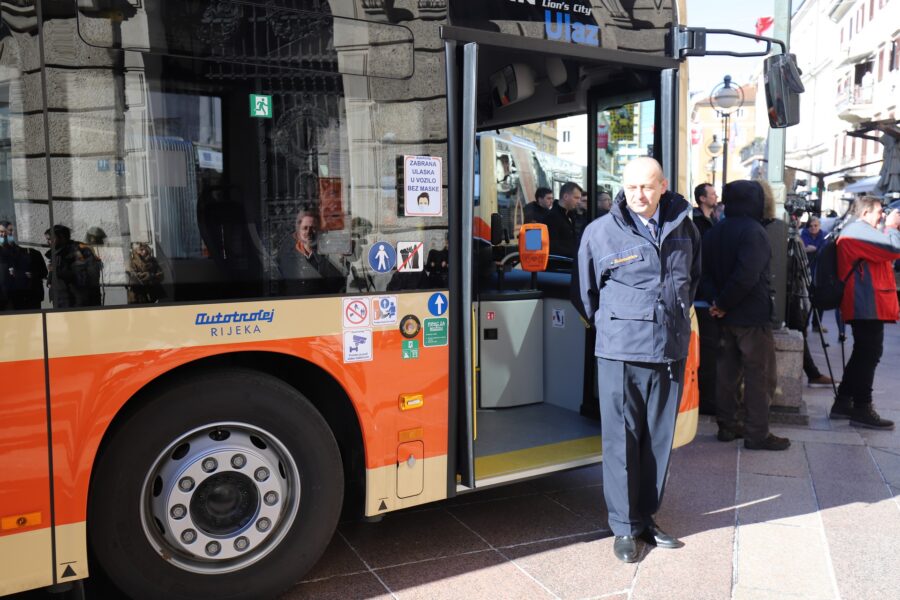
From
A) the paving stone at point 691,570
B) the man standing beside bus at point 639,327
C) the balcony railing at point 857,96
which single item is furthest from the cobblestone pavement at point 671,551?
the balcony railing at point 857,96

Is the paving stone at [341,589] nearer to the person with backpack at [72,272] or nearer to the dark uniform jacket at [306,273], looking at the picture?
the dark uniform jacket at [306,273]

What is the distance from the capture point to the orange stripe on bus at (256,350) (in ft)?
9.82

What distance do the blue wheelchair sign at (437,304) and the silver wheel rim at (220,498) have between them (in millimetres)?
921

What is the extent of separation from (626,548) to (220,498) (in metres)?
1.99

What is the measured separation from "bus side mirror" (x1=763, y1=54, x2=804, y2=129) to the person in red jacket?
1902 millimetres

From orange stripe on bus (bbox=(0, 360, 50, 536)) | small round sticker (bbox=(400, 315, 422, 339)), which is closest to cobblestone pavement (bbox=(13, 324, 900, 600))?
orange stripe on bus (bbox=(0, 360, 50, 536))

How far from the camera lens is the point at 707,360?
7230 millimetres

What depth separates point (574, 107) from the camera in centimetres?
573

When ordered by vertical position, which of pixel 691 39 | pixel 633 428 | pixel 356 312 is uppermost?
pixel 691 39

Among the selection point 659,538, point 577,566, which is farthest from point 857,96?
point 577,566

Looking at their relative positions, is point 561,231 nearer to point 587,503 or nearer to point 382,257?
point 587,503

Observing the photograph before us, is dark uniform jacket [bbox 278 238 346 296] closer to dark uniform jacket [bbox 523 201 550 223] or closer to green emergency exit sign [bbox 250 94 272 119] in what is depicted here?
green emergency exit sign [bbox 250 94 272 119]

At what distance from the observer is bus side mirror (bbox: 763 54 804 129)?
5148 mm

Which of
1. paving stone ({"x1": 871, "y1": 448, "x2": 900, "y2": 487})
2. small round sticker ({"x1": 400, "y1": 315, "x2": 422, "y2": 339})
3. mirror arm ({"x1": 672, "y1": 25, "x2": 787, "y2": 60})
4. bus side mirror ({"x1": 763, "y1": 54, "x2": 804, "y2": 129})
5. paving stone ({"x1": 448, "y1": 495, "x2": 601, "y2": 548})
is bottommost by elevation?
paving stone ({"x1": 871, "y1": 448, "x2": 900, "y2": 487})
